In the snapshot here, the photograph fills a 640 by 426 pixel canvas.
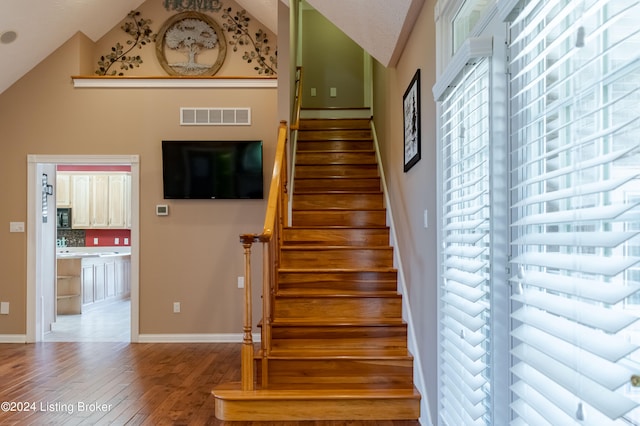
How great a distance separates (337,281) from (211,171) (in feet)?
6.92

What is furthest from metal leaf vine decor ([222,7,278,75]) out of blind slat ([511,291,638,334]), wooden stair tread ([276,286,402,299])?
blind slat ([511,291,638,334])

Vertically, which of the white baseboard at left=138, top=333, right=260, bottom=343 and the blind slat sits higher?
the blind slat

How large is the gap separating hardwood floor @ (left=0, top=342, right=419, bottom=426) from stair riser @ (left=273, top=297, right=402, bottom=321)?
761 mm

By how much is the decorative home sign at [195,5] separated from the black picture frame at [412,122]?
10.4 ft

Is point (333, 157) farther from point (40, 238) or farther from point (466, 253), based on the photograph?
point (466, 253)

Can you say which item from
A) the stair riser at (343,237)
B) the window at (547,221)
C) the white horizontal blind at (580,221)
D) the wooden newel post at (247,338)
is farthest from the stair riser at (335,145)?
the white horizontal blind at (580,221)

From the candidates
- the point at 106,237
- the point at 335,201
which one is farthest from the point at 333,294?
the point at 106,237

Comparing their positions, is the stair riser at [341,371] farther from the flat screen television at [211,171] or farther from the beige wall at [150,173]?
the flat screen television at [211,171]

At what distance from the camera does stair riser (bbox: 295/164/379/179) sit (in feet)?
16.2

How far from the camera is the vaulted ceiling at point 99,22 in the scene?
309 centimetres

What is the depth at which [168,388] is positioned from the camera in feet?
11.4

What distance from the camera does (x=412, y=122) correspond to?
2.96m

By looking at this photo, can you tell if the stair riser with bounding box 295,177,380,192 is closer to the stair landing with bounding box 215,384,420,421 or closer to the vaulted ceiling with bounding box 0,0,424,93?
the vaulted ceiling with bounding box 0,0,424,93

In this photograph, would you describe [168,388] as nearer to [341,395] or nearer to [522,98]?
[341,395]
